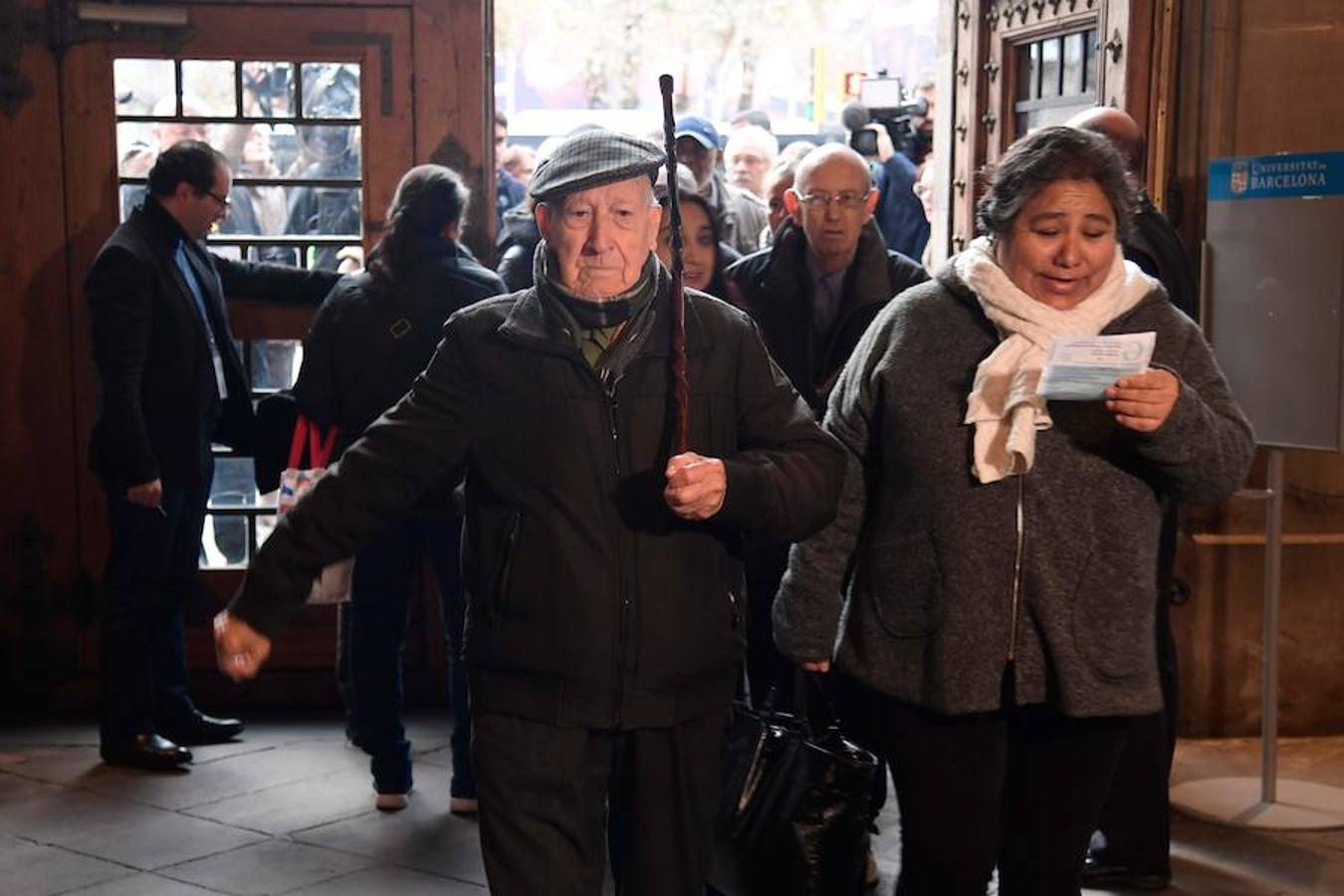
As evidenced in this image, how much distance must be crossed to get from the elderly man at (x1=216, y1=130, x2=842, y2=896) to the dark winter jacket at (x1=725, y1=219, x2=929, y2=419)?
6.35 ft

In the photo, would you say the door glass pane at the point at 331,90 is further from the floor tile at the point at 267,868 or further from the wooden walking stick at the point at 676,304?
the wooden walking stick at the point at 676,304

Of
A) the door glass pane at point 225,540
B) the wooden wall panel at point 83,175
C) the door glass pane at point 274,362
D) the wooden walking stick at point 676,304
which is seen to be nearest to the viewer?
the wooden walking stick at point 676,304

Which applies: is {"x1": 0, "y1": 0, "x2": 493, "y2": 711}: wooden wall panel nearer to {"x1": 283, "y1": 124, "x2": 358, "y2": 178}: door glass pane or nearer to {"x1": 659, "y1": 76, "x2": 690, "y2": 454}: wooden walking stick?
{"x1": 283, "y1": 124, "x2": 358, "y2": 178}: door glass pane

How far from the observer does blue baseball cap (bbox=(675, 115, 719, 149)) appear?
25.5 ft

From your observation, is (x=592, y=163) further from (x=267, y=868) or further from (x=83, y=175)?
(x=83, y=175)

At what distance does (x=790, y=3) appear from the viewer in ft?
101

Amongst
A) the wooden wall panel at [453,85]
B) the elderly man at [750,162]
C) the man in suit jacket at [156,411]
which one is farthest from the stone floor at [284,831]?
the elderly man at [750,162]

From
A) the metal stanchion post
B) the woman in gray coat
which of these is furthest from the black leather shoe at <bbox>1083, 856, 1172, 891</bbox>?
the woman in gray coat

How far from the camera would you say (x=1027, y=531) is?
3490 millimetres

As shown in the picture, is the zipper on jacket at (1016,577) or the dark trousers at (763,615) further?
the dark trousers at (763,615)

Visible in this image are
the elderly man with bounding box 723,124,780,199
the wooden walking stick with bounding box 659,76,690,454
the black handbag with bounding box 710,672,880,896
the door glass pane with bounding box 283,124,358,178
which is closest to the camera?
the wooden walking stick with bounding box 659,76,690,454

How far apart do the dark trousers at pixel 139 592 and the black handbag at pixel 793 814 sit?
10.2 feet

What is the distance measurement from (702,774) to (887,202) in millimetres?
6572

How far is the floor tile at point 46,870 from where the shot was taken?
5406 millimetres
